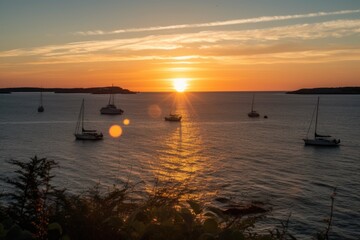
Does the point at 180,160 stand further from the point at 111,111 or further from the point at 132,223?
the point at 111,111

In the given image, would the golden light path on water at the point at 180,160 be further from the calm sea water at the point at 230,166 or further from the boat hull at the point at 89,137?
the boat hull at the point at 89,137

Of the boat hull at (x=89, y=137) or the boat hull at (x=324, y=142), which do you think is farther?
the boat hull at (x=89, y=137)

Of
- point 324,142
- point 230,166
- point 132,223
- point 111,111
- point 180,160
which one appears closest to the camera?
point 132,223

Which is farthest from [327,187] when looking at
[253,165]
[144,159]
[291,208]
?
[144,159]

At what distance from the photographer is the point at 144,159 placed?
68125 millimetres

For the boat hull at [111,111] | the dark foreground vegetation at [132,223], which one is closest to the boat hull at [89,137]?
the dark foreground vegetation at [132,223]

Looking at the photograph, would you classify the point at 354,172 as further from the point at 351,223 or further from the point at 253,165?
the point at 351,223

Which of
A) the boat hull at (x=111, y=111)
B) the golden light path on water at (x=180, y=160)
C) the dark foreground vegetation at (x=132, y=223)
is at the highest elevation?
the dark foreground vegetation at (x=132, y=223)

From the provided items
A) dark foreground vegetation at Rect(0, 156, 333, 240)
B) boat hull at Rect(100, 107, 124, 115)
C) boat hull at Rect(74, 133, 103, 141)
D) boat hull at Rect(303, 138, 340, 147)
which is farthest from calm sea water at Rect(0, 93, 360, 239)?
boat hull at Rect(100, 107, 124, 115)

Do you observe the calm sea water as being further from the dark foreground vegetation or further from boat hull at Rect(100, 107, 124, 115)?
boat hull at Rect(100, 107, 124, 115)

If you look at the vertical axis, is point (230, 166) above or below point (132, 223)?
below

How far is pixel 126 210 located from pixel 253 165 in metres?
57.5

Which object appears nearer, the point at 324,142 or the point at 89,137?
the point at 324,142

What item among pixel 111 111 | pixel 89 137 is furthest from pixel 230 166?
pixel 111 111
